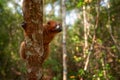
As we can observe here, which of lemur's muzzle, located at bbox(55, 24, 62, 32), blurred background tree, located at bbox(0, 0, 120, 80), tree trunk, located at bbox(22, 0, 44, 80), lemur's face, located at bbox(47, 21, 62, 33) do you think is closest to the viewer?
tree trunk, located at bbox(22, 0, 44, 80)

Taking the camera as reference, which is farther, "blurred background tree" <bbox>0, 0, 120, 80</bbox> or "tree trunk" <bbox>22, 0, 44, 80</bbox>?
"blurred background tree" <bbox>0, 0, 120, 80</bbox>

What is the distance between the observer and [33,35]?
4.05 metres

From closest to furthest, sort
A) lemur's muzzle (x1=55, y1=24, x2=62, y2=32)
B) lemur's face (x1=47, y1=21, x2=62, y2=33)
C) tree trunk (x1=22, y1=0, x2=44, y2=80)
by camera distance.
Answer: tree trunk (x1=22, y1=0, x2=44, y2=80) < lemur's muzzle (x1=55, y1=24, x2=62, y2=32) < lemur's face (x1=47, y1=21, x2=62, y2=33)

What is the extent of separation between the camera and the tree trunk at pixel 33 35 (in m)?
4.02

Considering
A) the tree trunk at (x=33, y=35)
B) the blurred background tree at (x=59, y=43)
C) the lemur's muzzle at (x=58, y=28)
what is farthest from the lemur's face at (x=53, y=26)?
the blurred background tree at (x=59, y=43)

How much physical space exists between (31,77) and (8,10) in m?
11.9

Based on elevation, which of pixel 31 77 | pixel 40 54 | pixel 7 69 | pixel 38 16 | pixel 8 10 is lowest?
pixel 7 69

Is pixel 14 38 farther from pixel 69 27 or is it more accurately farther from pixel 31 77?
pixel 31 77

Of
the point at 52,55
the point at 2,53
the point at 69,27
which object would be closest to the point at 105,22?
the point at 52,55

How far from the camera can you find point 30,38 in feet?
13.3

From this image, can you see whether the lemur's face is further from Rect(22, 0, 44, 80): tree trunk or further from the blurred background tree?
the blurred background tree

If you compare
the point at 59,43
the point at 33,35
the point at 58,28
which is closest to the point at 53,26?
the point at 58,28

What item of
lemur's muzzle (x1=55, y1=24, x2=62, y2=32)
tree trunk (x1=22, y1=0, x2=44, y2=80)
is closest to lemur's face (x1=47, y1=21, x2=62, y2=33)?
lemur's muzzle (x1=55, y1=24, x2=62, y2=32)

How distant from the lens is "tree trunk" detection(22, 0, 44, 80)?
402 centimetres
